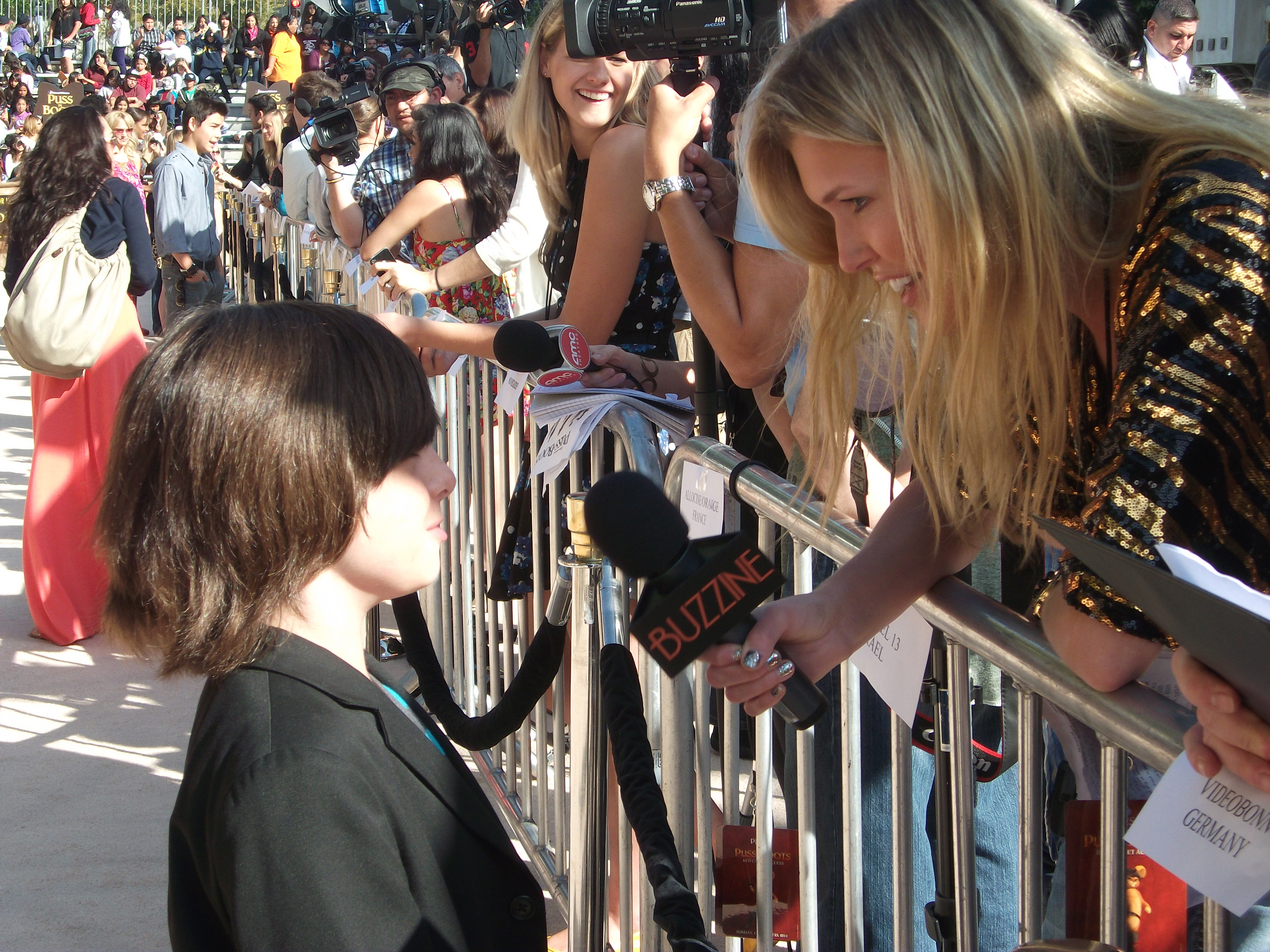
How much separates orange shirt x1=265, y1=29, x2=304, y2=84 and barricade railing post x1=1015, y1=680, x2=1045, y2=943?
94.4ft

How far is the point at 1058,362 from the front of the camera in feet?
4.36

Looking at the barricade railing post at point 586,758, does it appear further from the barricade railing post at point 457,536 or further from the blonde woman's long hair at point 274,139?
the blonde woman's long hair at point 274,139

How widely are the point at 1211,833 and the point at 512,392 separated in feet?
7.20

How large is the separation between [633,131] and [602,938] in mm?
→ 1811

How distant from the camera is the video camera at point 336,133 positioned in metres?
6.71

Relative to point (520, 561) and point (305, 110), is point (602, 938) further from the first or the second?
point (305, 110)

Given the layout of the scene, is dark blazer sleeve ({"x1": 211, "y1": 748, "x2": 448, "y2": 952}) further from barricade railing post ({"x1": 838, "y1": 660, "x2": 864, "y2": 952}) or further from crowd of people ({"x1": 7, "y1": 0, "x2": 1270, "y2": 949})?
barricade railing post ({"x1": 838, "y1": 660, "x2": 864, "y2": 952})

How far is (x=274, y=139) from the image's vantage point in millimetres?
11273

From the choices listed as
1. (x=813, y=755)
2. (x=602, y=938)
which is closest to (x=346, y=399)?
(x=813, y=755)

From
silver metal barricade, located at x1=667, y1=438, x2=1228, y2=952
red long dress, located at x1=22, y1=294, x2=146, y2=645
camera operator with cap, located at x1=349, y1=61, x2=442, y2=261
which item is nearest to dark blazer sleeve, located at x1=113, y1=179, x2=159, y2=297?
red long dress, located at x1=22, y1=294, x2=146, y2=645

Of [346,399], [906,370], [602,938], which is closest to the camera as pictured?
[346,399]

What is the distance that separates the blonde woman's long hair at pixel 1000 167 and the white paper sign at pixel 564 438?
0.98 meters

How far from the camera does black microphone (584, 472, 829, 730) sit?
1.05 meters

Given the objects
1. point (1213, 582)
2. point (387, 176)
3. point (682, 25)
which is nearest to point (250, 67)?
point (387, 176)
